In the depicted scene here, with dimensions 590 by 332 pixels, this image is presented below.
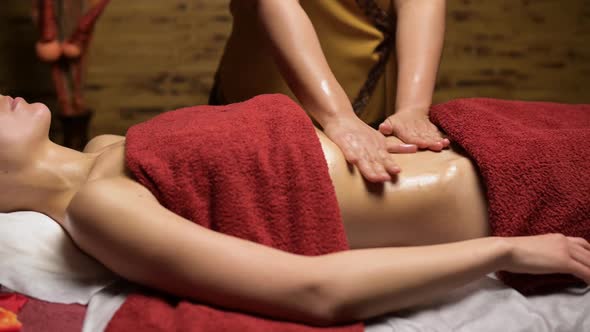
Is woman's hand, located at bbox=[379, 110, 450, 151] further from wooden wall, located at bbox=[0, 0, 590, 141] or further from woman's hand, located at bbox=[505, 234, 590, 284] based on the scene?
wooden wall, located at bbox=[0, 0, 590, 141]

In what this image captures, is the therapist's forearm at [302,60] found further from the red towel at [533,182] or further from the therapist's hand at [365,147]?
the red towel at [533,182]

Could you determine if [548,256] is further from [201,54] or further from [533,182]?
[201,54]

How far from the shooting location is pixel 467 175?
1.04 m

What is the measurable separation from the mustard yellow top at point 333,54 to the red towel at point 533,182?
52 cm

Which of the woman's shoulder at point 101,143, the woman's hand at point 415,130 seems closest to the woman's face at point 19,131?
the woman's shoulder at point 101,143

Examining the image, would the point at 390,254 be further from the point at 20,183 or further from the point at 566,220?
the point at 20,183

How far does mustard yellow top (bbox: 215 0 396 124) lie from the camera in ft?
4.97

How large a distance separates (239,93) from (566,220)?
93cm

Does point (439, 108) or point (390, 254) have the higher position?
point (439, 108)

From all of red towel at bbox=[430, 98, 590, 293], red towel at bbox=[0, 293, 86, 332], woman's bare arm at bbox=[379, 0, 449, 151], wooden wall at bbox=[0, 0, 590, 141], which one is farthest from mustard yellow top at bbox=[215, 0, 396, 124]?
wooden wall at bbox=[0, 0, 590, 141]

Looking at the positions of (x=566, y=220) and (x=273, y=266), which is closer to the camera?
(x=273, y=266)

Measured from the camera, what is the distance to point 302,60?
125cm

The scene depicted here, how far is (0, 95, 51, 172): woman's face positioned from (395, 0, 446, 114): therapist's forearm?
0.74 metres

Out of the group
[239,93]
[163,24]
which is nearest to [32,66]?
[163,24]
